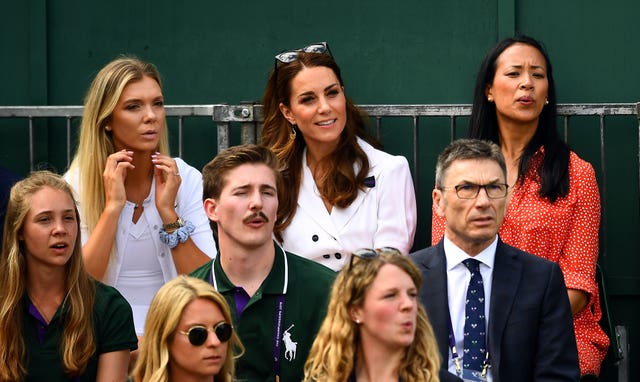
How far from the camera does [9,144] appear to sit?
8531 mm

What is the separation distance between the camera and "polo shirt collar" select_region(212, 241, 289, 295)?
20.2ft

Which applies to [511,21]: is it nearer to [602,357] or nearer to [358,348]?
[602,357]

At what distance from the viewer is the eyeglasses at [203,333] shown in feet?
18.6

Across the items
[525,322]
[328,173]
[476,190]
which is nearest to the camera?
[525,322]

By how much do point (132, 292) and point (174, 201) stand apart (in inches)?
19.3

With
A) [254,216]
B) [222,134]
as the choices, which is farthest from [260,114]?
[254,216]

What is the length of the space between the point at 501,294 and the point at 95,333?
1720mm

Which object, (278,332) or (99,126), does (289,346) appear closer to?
(278,332)

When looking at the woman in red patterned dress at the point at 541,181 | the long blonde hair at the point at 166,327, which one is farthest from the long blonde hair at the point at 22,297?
the woman in red patterned dress at the point at 541,181

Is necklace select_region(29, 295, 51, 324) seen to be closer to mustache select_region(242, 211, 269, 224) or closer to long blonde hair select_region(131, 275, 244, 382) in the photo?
long blonde hair select_region(131, 275, 244, 382)

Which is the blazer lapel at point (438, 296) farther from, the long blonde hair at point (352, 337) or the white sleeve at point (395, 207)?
the white sleeve at point (395, 207)

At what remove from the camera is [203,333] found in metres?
5.70

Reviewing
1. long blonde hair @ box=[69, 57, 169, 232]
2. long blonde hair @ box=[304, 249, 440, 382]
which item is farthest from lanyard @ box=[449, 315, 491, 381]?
long blonde hair @ box=[69, 57, 169, 232]

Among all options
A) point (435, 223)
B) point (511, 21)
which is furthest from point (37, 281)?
point (511, 21)
